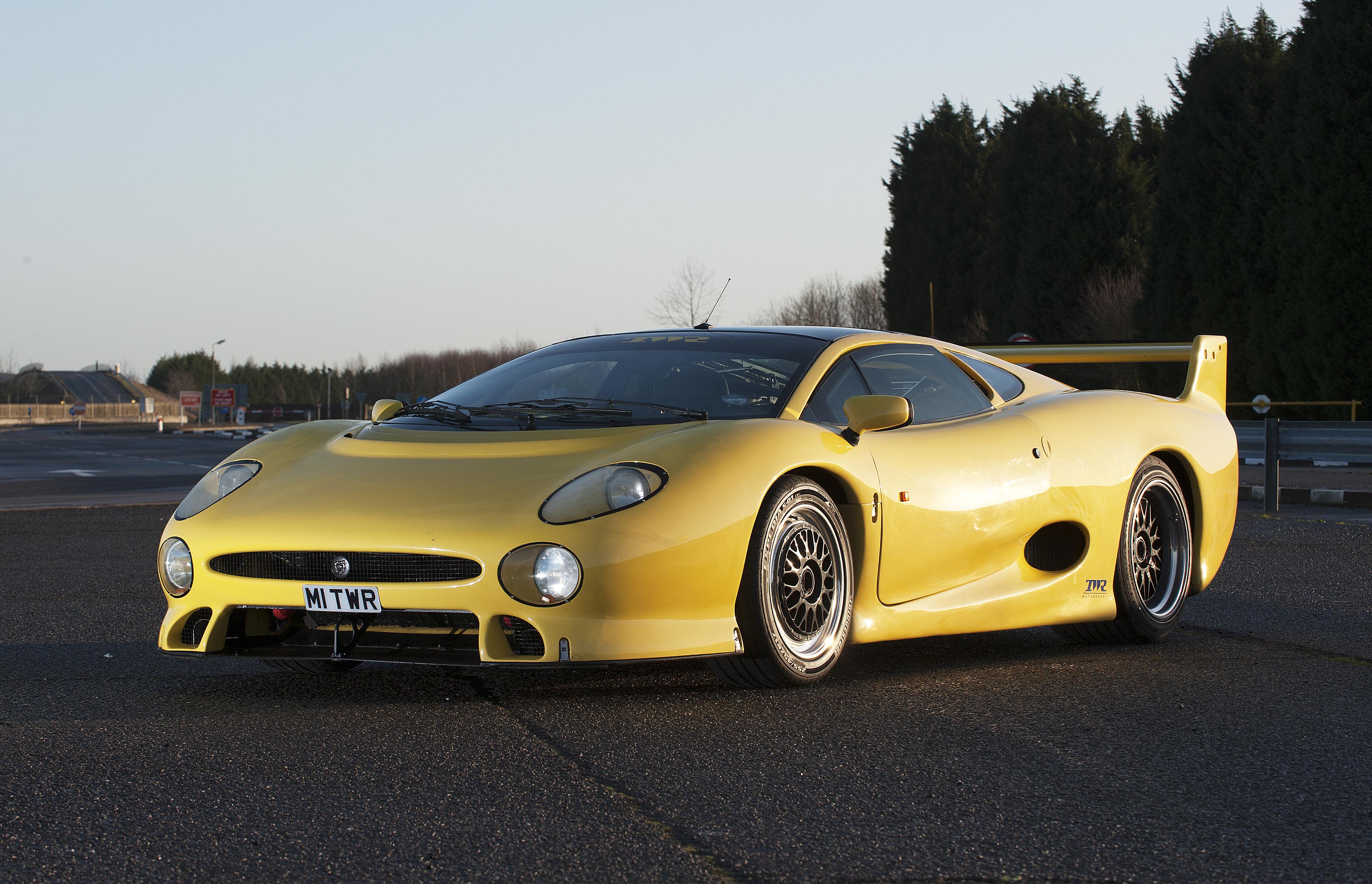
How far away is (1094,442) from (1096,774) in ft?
7.69

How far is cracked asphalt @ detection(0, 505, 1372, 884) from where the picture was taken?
2736 millimetres

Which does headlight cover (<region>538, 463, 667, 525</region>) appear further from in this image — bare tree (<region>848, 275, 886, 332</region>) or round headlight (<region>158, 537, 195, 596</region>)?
bare tree (<region>848, 275, 886, 332</region>)

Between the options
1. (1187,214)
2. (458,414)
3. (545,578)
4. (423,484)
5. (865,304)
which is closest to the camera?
(545,578)

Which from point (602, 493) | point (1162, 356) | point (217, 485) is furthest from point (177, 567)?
point (1162, 356)

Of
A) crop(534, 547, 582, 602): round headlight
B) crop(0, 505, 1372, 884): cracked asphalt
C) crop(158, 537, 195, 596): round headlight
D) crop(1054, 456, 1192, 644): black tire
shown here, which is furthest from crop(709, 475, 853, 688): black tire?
crop(158, 537, 195, 596): round headlight

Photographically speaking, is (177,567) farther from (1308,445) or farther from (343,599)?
(1308,445)

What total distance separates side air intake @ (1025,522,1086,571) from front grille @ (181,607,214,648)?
2.92 metres

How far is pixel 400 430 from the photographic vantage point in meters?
4.97

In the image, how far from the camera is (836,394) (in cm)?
506

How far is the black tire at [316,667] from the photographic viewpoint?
4.86 m

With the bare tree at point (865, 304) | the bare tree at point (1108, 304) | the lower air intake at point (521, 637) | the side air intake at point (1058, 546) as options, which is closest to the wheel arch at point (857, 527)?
the side air intake at point (1058, 546)

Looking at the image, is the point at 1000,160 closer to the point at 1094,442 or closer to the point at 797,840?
the point at 1094,442

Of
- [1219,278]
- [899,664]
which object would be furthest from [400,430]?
[1219,278]

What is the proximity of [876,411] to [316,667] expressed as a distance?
211 centimetres
